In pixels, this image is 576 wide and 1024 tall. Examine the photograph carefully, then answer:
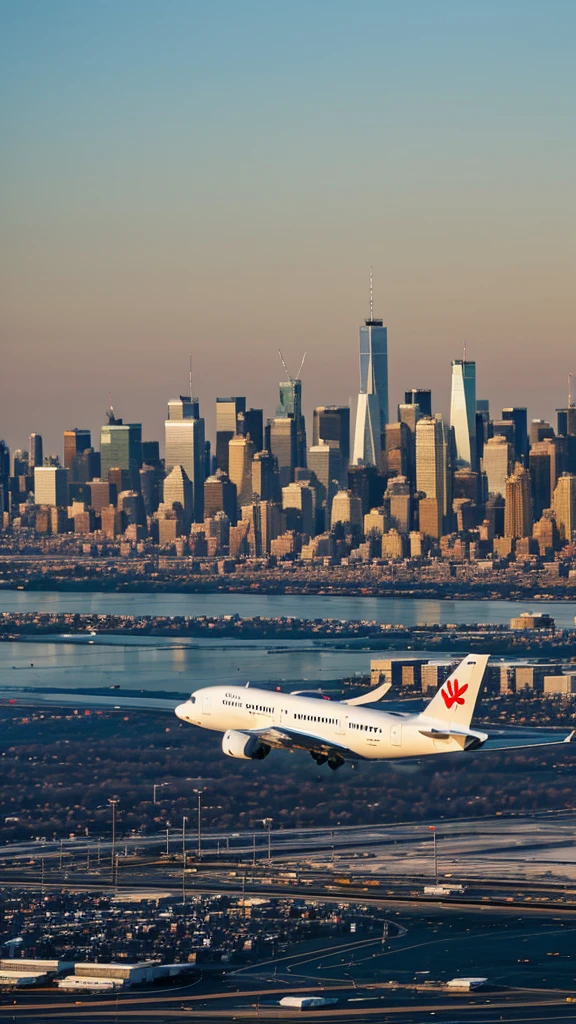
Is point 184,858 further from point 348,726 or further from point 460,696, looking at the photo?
point 460,696

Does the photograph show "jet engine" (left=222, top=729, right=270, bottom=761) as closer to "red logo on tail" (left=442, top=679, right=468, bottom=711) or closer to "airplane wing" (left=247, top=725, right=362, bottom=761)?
"airplane wing" (left=247, top=725, right=362, bottom=761)

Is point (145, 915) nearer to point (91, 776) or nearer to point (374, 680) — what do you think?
point (91, 776)

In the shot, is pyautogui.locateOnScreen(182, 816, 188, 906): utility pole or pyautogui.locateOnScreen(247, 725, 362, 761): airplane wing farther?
pyautogui.locateOnScreen(182, 816, 188, 906): utility pole

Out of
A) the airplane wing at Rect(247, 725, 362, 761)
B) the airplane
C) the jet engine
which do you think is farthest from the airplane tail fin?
the jet engine

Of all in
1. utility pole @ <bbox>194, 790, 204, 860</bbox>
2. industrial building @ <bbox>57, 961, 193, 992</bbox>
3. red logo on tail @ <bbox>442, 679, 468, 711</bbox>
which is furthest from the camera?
utility pole @ <bbox>194, 790, 204, 860</bbox>

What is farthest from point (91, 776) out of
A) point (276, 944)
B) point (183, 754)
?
point (276, 944)

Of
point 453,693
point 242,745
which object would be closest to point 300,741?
point 242,745

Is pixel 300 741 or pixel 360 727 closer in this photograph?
pixel 360 727
